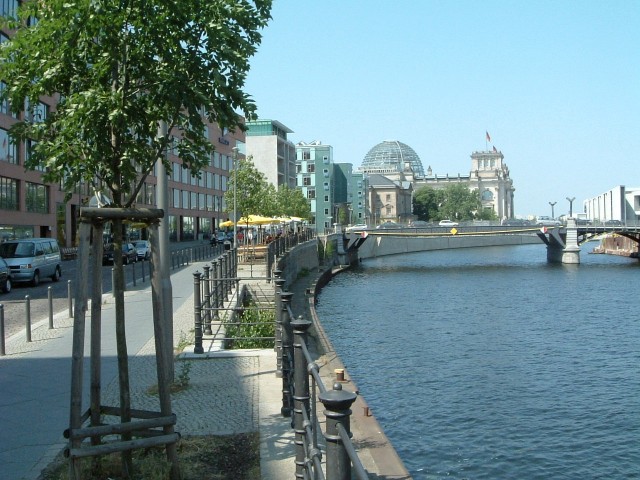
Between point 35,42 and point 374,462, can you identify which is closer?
point 35,42

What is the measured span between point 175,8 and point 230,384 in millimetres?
5936

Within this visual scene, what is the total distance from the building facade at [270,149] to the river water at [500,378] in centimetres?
6663

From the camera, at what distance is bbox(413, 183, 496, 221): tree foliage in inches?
6718

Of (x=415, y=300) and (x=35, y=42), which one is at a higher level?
(x=35, y=42)

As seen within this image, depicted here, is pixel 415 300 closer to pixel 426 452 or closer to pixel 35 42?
pixel 426 452

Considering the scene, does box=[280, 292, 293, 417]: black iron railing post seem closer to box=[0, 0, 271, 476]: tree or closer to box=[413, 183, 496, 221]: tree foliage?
box=[0, 0, 271, 476]: tree

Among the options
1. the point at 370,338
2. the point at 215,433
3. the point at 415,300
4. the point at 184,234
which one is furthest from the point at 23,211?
the point at 215,433

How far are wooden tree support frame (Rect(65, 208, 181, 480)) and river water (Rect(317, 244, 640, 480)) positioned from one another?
23.3 ft

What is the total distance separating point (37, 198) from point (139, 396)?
43.5 metres

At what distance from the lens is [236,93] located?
6828mm

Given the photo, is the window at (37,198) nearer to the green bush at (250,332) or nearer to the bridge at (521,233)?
the bridge at (521,233)

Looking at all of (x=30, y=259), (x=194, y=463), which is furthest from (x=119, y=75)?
(x=30, y=259)

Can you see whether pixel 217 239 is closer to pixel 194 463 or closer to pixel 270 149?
pixel 270 149

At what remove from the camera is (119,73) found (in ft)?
22.4
